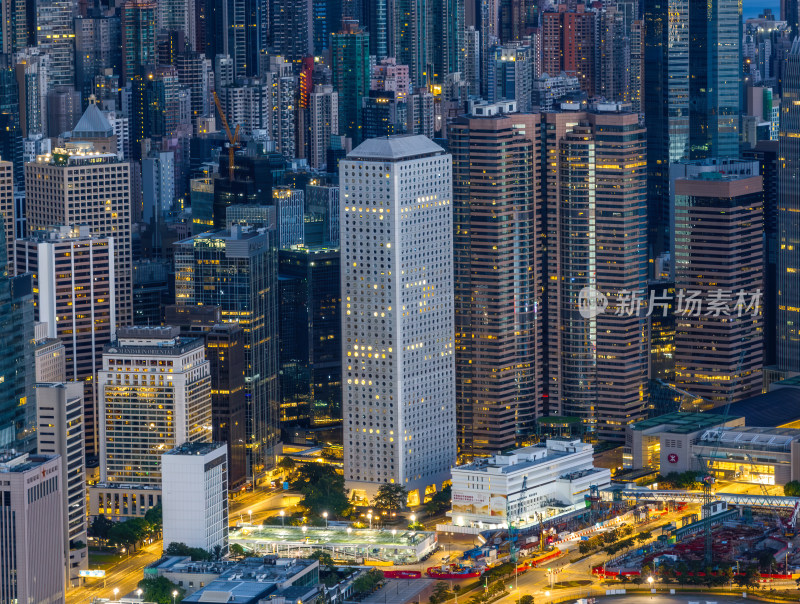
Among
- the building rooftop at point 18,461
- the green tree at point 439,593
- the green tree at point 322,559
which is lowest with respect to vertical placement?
the green tree at point 439,593

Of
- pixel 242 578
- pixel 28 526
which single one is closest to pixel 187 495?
pixel 242 578

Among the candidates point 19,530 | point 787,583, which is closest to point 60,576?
point 19,530

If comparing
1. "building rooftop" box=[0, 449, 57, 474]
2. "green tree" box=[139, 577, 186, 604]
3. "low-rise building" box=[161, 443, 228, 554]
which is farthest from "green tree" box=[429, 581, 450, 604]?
"building rooftop" box=[0, 449, 57, 474]

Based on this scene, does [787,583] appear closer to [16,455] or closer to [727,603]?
[727,603]

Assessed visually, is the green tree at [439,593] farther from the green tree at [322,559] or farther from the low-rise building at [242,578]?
the low-rise building at [242,578]

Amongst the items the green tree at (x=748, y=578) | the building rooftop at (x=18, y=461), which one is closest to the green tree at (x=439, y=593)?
the green tree at (x=748, y=578)

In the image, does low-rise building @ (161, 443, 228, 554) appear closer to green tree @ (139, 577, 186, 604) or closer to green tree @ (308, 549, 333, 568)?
green tree @ (308, 549, 333, 568)
